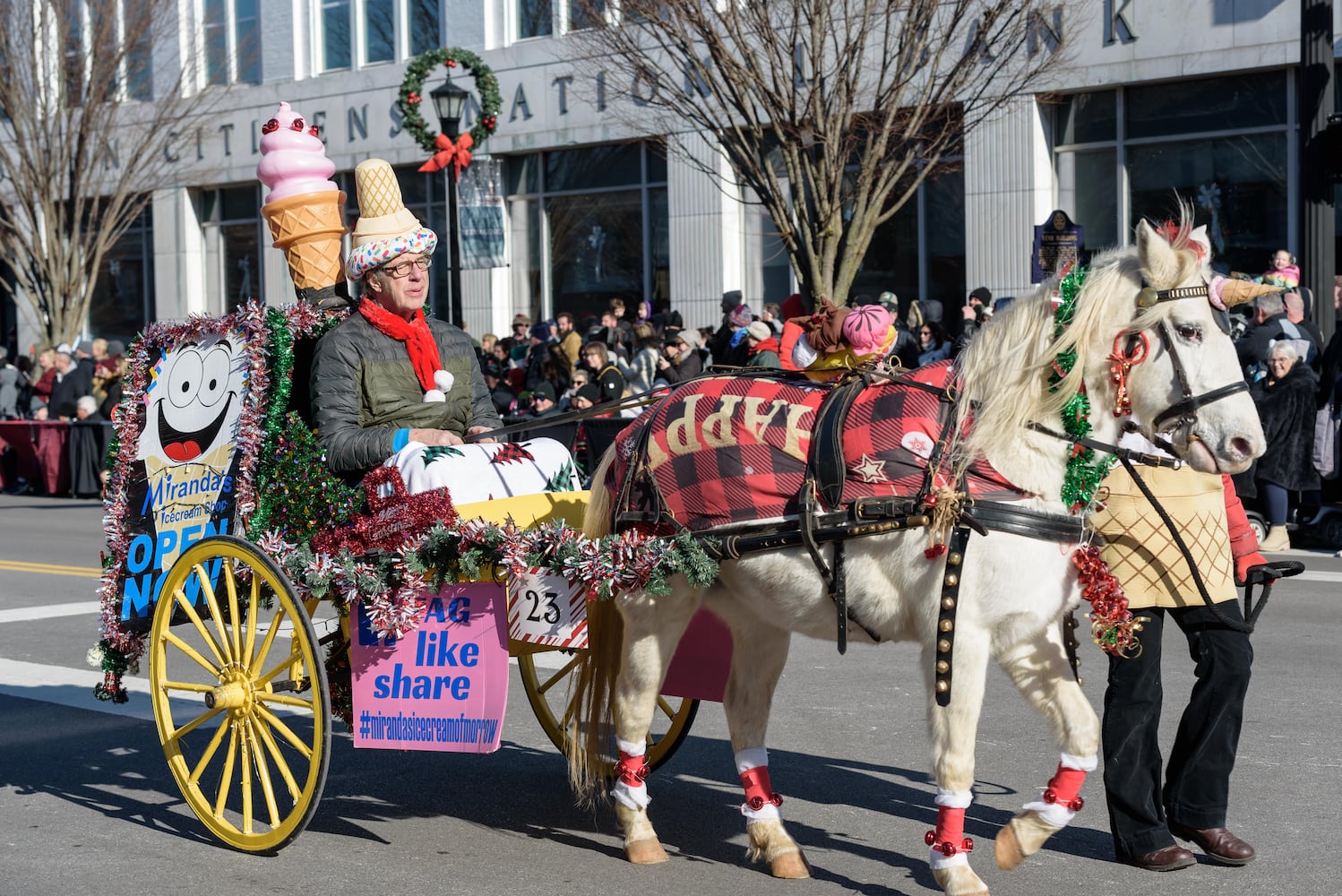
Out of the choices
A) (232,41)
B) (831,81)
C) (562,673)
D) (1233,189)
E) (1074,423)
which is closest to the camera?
(1074,423)

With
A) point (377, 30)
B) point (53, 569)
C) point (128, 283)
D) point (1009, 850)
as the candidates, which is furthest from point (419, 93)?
point (128, 283)

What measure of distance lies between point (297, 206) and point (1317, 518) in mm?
9256

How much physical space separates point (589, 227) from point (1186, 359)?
20297mm

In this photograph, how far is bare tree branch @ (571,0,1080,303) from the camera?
15.1m

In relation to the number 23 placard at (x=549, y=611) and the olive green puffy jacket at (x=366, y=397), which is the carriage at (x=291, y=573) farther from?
the olive green puffy jacket at (x=366, y=397)

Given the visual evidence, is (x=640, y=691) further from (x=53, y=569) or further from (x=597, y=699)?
(x=53, y=569)

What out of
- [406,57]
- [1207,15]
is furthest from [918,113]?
[406,57]

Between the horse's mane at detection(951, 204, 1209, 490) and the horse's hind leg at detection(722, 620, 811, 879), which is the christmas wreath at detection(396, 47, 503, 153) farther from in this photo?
the horse's mane at detection(951, 204, 1209, 490)

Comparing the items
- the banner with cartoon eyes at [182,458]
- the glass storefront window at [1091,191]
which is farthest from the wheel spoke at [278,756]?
the glass storefront window at [1091,191]

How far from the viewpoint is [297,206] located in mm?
6289

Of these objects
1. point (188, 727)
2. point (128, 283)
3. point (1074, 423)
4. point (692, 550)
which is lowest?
point (188, 727)

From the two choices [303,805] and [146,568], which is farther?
[146,568]

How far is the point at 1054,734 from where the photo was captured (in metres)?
4.82

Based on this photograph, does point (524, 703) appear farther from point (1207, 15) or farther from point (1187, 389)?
point (1207, 15)
